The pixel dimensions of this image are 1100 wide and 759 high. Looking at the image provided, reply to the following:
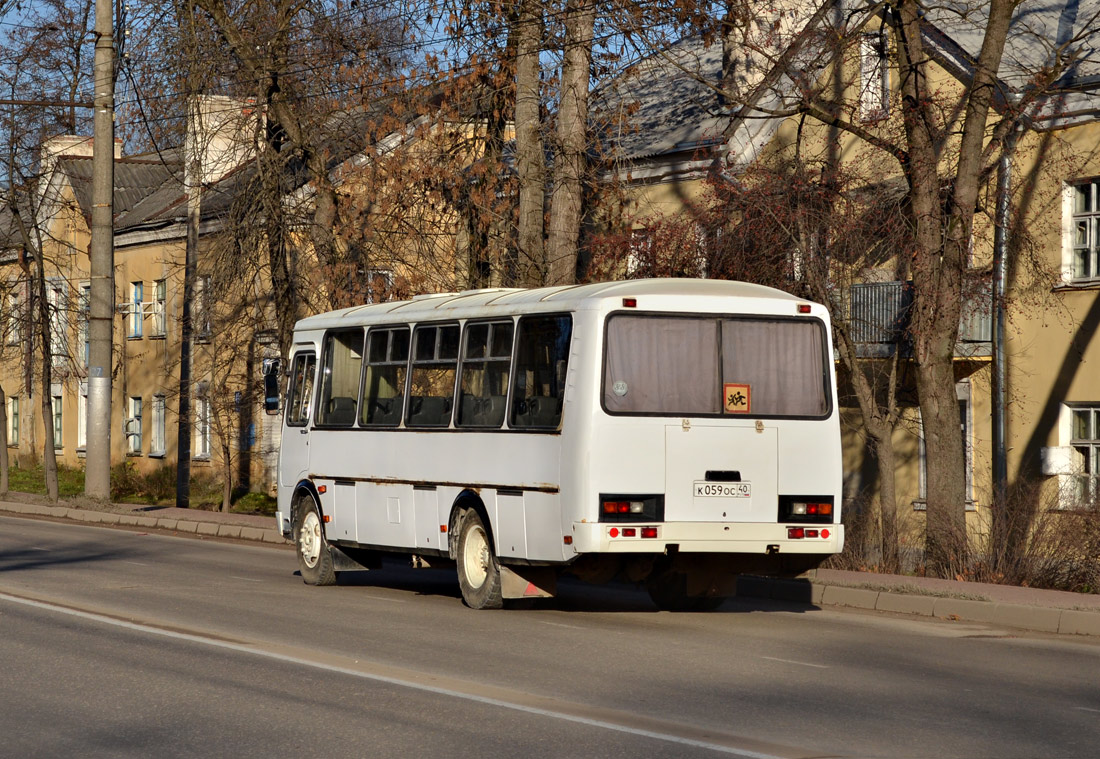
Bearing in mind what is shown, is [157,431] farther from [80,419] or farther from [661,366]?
[661,366]

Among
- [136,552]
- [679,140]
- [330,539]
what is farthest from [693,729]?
[679,140]

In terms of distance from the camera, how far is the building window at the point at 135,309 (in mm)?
45244

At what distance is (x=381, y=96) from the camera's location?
25.0 metres

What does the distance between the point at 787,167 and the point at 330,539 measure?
7.55 m

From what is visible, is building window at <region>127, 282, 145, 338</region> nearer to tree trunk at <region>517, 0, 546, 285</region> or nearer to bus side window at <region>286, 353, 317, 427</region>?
tree trunk at <region>517, 0, 546, 285</region>

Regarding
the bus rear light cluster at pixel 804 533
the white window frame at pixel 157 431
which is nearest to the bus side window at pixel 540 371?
the bus rear light cluster at pixel 804 533

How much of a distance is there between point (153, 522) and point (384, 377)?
13.0m

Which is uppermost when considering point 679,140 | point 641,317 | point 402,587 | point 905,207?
point 679,140

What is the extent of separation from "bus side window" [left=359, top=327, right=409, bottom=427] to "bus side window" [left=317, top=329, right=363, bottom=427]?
0.26m

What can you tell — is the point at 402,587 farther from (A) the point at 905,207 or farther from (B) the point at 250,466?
(B) the point at 250,466

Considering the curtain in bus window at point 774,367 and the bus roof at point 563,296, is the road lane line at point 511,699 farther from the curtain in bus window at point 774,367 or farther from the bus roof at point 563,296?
the curtain in bus window at point 774,367

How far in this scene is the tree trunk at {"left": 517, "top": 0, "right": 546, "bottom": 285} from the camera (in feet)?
72.7

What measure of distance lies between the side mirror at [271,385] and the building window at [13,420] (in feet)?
126

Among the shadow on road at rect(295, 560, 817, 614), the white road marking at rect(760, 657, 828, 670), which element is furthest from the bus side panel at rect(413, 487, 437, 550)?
the white road marking at rect(760, 657, 828, 670)
